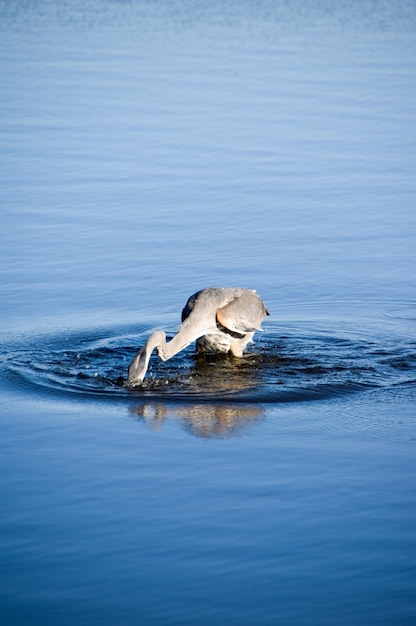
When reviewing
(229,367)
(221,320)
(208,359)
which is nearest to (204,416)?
(229,367)

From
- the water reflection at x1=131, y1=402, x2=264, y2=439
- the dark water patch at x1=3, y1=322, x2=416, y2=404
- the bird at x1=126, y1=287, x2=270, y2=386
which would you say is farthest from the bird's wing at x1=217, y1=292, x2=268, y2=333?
the water reflection at x1=131, y1=402, x2=264, y2=439

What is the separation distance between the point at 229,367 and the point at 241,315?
2.20 ft

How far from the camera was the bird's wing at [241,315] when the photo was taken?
551 inches

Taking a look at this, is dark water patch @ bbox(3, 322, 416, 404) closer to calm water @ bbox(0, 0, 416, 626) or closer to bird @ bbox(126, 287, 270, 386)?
calm water @ bbox(0, 0, 416, 626)

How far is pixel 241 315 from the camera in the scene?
14000mm

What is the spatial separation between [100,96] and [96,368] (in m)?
15.9

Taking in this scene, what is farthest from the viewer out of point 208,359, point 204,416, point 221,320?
point 208,359

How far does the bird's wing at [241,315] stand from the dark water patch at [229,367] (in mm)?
448

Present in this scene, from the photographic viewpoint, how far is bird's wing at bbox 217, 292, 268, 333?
14.0 metres

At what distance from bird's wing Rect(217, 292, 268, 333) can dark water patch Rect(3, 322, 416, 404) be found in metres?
0.45

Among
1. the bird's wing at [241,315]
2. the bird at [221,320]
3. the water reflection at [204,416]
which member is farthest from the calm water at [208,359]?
the bird's wing at [241,315]

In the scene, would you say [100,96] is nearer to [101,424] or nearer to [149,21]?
[149,21]

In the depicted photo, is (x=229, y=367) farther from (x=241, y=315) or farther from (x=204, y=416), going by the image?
(x=204, y=416)

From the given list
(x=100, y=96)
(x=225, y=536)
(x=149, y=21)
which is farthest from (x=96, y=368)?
(x=149, y=21)
